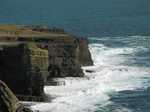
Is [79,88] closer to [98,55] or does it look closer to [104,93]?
[104,93]

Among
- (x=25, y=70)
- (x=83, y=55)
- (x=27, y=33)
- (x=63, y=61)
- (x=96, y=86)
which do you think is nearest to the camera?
(x=25, y=70)

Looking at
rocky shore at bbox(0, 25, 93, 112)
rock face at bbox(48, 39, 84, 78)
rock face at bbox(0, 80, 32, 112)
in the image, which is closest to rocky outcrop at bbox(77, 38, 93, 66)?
rocky shore at bbox(0, 25, 93, 112)

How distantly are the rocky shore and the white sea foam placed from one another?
83.0 inches

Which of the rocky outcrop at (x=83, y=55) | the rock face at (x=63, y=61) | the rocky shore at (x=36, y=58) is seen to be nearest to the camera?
the rocky shore at (x=36, y=58)

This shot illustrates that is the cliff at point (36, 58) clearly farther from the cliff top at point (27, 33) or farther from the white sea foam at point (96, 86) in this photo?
the white sea foam at point (96, 86)

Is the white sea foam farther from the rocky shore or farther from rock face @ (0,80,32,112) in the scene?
rock face @ (0,80,32,112)

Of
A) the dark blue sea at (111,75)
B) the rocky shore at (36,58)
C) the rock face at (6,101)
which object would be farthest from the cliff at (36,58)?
the rock face at (6,101)

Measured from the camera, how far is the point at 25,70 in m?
65.4

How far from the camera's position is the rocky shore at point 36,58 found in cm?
6544

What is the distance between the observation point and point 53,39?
86.6m

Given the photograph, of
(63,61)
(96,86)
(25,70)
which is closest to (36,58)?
(25,70)

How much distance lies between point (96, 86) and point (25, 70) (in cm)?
1146

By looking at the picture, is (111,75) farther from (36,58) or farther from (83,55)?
(36,58)

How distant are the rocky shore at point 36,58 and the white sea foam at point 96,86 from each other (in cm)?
211
